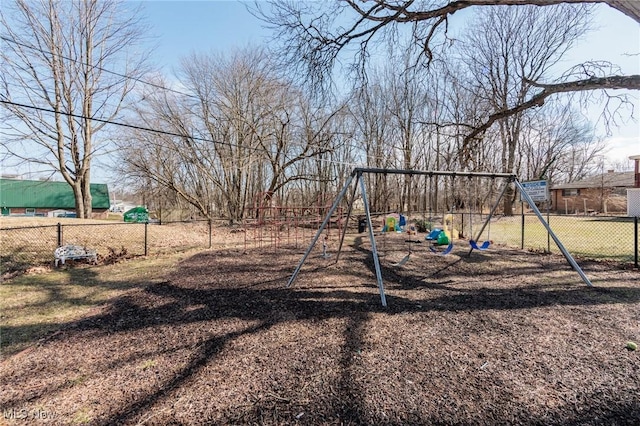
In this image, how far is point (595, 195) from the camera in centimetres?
3052

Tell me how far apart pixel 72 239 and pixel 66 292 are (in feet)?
14.7

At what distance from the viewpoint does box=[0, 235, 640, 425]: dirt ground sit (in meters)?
2.02

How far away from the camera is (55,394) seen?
223 centimetres

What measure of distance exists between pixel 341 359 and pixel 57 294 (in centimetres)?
512

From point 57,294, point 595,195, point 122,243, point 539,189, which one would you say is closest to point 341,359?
point 57,294

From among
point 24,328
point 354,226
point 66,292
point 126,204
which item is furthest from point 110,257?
point 126,204

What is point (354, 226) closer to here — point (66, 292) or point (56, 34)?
point (66, 292)

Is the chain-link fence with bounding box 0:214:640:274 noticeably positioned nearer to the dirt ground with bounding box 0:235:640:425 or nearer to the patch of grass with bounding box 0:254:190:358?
the patch of grass with bounding box 0:254:190:358

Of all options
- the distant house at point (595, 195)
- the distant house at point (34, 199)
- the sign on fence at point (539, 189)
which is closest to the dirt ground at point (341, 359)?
the sign on fence at point (539, 189)

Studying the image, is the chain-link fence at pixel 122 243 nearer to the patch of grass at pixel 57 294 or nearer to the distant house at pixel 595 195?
the patch of grass at pixel 57 294

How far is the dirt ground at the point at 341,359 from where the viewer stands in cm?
202

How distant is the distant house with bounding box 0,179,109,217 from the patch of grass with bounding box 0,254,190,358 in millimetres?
27951

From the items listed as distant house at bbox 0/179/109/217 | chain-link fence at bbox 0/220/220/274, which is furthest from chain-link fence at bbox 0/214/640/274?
distant house at bbox 0/179/109/217

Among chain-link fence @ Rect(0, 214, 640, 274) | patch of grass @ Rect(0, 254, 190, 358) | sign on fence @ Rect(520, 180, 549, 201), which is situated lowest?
patch of grass @ Rect(0, 254, 190, 358)
